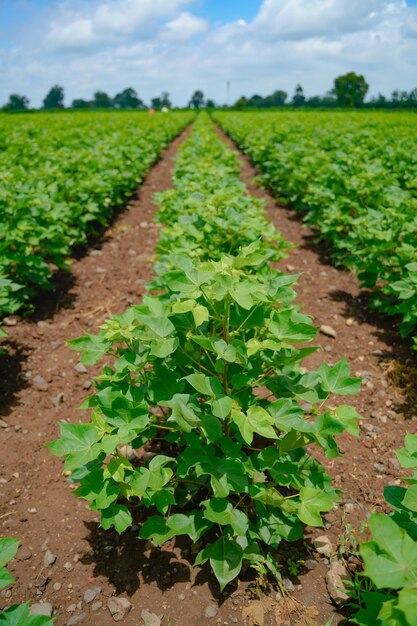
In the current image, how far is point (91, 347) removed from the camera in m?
1.99

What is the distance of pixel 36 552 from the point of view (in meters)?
2.24

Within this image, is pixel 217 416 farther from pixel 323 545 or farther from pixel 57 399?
pixel 57 399

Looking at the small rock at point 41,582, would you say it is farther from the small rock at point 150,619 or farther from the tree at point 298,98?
the tree at point 298,98

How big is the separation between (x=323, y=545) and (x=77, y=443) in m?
1.34

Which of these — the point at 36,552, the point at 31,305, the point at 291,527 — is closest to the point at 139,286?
the point at 31,305

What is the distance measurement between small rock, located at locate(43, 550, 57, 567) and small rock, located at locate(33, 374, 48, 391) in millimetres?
1466

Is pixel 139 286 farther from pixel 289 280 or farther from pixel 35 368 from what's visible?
pixel 289 280

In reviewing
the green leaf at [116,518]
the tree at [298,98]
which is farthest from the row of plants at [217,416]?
the tree at [298,98]

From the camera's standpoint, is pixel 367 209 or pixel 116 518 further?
pixel 367 209

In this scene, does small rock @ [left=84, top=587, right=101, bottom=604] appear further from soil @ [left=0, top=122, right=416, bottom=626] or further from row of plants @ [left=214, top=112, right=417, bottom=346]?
row of plants @ [left=214, top=112, right=417, bottom=346]

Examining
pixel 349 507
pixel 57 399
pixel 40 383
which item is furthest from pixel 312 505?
pixel 40 383

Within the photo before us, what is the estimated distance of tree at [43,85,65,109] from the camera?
117 m

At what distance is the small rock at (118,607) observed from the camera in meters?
1.92

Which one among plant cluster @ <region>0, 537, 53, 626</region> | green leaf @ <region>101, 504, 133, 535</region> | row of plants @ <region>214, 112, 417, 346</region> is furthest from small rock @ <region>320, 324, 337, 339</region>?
plant cluster @ <region>0, 537, 53, 626</region>
